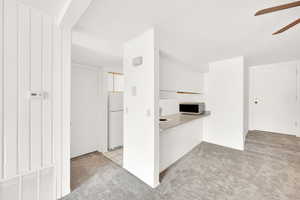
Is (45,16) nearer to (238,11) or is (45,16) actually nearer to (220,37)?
(238,11)

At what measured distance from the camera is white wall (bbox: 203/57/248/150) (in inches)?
118

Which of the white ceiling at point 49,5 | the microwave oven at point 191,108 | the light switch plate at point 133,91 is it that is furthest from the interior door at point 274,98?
the white ceiling at point 49,5

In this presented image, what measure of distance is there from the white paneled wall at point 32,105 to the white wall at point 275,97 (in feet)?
19.3

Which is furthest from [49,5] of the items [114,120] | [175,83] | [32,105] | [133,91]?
[114,120]

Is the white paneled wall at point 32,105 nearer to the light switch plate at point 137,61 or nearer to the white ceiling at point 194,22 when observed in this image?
the white ceiling at point 194,22

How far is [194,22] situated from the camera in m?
1.58

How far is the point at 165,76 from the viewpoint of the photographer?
2.52 metres

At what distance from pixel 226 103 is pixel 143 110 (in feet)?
8.47

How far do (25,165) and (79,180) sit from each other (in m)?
0.89

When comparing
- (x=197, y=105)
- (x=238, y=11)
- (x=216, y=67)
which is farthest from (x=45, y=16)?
(x=216, y=67)

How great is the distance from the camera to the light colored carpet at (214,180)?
5.31ft

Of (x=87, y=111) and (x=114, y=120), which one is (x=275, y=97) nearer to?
(x=114, y=120)

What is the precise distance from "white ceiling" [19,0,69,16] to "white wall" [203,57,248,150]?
3589mm

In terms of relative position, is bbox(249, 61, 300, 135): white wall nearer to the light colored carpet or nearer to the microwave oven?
the light colored carpet
